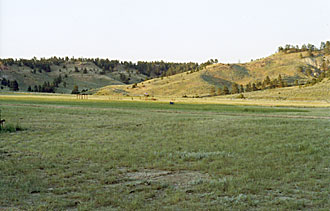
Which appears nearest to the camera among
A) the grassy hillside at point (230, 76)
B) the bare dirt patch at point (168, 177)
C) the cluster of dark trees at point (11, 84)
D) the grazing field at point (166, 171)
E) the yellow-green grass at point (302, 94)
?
the grazing field at point (166, 171)

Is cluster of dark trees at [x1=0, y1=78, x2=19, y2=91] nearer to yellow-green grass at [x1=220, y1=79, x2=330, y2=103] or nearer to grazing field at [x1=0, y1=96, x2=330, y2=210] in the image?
yellow-green grass at [x1=220, y1=79, x2=330, y2=103]

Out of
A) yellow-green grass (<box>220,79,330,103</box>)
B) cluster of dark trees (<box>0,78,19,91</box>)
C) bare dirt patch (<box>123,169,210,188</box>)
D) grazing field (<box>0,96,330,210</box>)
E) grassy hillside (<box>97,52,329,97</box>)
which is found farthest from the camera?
cluster of dark trees (<box>0,78,19,91</box>)

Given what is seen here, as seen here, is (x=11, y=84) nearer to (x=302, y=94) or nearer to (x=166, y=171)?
(x=302, y=94)

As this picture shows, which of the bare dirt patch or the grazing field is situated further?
the bare dirt patch

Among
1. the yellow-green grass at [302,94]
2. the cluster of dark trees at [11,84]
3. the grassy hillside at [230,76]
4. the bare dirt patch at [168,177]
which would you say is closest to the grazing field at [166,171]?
the bare dirt patch at [168,177]

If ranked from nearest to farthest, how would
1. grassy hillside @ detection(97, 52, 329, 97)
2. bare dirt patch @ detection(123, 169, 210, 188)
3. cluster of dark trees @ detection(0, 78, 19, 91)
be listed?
bare dirt patch @ detection(123, 169, 210, 188)
grassy hillside @ detection(97, 52, 329, 97)
cluster of dark trees @ detection(0, 78, 19, 91)

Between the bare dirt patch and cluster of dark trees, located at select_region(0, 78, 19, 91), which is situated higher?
cluster of dark trees, located at select_region(0, 78, 19, 91)

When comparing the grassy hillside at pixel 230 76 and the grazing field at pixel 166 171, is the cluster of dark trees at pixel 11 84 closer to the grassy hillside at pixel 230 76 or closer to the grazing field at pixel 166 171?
the grassy hillside at pixel 230 76

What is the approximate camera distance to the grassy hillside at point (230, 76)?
151625 mm

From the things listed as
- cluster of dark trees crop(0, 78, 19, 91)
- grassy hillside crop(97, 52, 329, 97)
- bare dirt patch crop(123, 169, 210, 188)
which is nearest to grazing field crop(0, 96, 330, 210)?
bare dirt patch crop(123, 169, 210, 188)

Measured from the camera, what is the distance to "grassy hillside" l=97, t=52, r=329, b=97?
15162 cm

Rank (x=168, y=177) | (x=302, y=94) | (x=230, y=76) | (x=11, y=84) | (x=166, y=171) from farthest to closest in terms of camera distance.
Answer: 1. (x=230, y=76)
2. (x=11, y=84)
3. (x=302, y=94)
4. (x=166, y=171)
5. (x=168, y=177)

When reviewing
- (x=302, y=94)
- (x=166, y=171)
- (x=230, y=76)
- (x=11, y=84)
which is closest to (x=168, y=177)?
(x=166, y=171)

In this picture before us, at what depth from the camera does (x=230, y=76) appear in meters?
177
